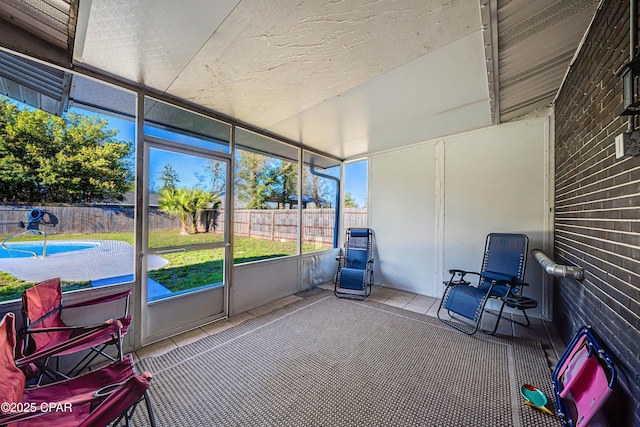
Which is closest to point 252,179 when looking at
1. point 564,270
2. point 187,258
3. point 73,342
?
point 187,258

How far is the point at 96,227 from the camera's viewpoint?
86.0 inches

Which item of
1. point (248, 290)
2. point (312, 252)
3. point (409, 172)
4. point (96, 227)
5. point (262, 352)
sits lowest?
point (262, 352)

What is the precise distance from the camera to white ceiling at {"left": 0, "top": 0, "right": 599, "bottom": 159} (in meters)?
1.47

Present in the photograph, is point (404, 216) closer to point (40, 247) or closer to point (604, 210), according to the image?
point (604, 210)

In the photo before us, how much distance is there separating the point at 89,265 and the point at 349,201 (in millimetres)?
4127

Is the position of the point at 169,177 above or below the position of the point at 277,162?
below

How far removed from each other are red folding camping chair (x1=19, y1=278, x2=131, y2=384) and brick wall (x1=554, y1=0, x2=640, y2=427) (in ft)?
9.82

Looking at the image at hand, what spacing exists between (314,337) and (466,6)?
9.88 ft

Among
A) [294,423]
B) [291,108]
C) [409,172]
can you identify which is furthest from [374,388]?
[409,172]

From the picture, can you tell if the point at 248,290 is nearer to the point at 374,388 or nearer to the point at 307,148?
the point at 374,388

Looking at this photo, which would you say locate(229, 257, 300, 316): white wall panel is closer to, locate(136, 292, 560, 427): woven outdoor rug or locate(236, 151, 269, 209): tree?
locate(136, 292, 560, 427): woven outdoor rug

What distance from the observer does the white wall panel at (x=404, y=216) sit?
3998mm

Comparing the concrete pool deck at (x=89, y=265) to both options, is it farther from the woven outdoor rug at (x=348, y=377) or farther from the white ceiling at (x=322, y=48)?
the white ceiling at (x=322, y=48)

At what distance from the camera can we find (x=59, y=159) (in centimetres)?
199
